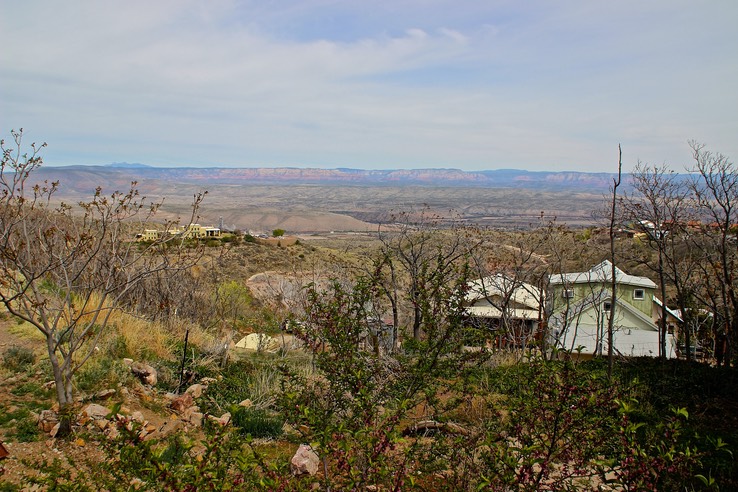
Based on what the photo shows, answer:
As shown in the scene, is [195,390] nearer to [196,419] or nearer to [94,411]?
[196,419]

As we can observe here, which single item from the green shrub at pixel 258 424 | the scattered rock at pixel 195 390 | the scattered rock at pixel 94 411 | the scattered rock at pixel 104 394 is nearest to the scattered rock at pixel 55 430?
the scattered rock at pixel 94 411

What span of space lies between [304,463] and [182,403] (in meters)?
2.46

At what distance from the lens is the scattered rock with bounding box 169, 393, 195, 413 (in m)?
7.04

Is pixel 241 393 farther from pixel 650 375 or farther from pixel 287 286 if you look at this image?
pixel 287 286

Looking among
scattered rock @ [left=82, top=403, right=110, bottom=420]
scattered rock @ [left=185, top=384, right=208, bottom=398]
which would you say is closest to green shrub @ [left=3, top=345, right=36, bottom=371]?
scattered rock @ [left=82, top=403, right=110, bottom=420]

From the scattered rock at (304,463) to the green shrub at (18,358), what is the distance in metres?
3.95

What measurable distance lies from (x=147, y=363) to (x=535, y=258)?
1317cm

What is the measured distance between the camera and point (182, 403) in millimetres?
7090

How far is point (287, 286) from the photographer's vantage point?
20.1 m

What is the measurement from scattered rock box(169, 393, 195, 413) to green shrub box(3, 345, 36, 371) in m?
1.88

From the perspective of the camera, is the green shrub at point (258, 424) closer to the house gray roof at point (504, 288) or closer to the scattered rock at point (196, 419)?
the scattered rock at point (196, 419)

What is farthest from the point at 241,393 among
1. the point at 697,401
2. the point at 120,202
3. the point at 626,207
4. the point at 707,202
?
the point at 707,202

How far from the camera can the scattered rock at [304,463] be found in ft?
17.5

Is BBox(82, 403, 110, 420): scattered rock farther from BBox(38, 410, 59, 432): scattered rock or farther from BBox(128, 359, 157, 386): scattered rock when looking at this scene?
BBox(128, 359, 157, 386): scattered rock
